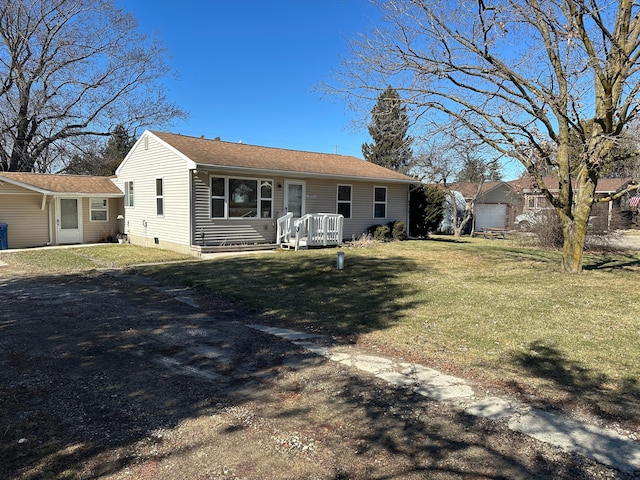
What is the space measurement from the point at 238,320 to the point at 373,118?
21.4 feet

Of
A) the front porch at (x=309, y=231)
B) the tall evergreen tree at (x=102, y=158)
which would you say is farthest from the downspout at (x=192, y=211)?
the tall evergreen tree at (x=102, y=158)

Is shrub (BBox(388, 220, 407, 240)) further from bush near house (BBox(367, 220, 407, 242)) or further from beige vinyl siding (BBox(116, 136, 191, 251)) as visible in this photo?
beige vinyl siding (BBox(116, 136, 191, 251))

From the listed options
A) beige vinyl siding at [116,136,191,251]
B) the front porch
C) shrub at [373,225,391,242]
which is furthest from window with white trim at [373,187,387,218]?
beige vinyl siding at [116,136,191,251]

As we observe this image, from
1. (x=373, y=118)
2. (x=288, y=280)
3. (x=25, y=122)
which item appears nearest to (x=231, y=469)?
(x=288, y=280)

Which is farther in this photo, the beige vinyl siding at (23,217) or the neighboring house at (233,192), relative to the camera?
the beige vinyl siding at (23,217)

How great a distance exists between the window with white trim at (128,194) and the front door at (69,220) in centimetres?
175

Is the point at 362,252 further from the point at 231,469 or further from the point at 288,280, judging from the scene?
the point at 231,469

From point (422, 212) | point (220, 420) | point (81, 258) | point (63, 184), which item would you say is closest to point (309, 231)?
point (81, 258)

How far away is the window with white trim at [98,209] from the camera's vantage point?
18.6 metres

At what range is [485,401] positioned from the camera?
373 centimetres

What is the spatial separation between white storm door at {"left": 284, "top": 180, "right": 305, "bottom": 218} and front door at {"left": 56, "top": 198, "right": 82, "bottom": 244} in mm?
8924

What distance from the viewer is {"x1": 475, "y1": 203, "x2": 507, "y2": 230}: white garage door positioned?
32.1m

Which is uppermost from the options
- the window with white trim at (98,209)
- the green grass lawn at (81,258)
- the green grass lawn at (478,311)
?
the window with white trim at (98,209)

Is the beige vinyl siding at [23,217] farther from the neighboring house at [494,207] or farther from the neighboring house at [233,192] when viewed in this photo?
the neighboring house at [494,207]
